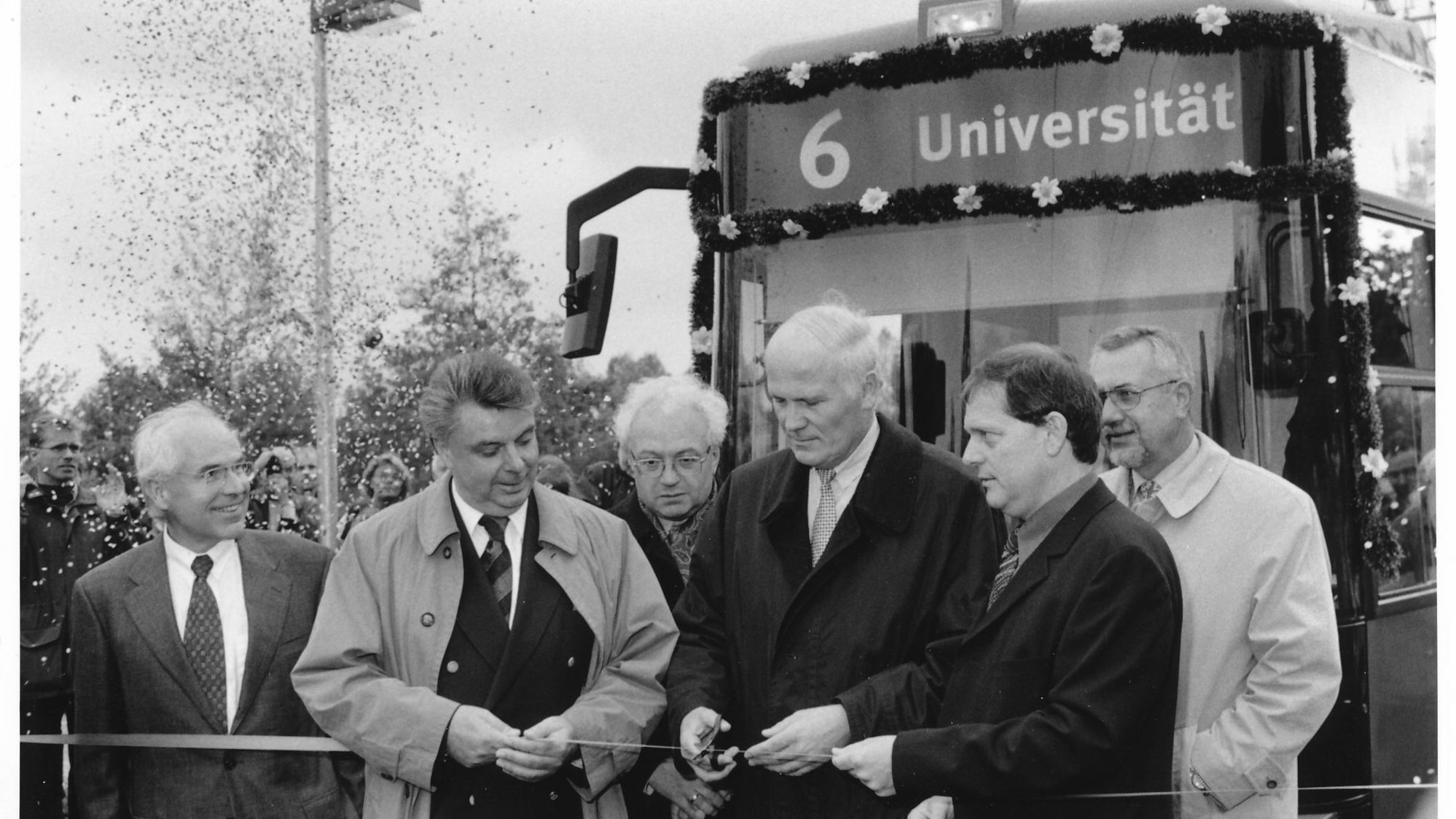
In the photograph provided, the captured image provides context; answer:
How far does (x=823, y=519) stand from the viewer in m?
2.60

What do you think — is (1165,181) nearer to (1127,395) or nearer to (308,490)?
(1127,395)

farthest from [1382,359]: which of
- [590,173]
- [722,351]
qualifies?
[590,173]

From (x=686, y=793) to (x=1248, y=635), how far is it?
44.5 inches

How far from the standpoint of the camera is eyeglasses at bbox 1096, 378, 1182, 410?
100 inches

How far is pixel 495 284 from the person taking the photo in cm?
340

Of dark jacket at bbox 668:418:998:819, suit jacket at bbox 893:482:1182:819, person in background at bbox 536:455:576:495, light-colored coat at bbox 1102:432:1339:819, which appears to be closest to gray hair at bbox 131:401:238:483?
person in background at bbox 536:455:576:495

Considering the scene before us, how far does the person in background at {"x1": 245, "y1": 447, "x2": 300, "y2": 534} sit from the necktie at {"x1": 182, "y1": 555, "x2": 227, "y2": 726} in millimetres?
306

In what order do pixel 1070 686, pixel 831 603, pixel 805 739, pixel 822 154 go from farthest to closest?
pixel 822 154 < pixel 831 603 < pixel 805 739 < pixel 1070 686

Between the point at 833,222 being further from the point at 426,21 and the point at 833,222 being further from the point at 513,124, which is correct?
the point at 426,21

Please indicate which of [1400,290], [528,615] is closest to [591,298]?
[528,615]

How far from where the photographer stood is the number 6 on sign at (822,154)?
124 inches

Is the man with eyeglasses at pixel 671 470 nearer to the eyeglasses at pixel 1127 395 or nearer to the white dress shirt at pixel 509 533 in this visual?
the white dress shirt at pixel 509 533

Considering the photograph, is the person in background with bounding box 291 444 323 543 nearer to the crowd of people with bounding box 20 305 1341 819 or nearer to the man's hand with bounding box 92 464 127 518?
the crowd of people with bounding box 20 305 1341 819

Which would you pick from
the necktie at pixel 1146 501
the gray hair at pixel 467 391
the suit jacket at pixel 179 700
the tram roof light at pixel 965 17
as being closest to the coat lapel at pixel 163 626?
the suit jacket at pixel 179 700
